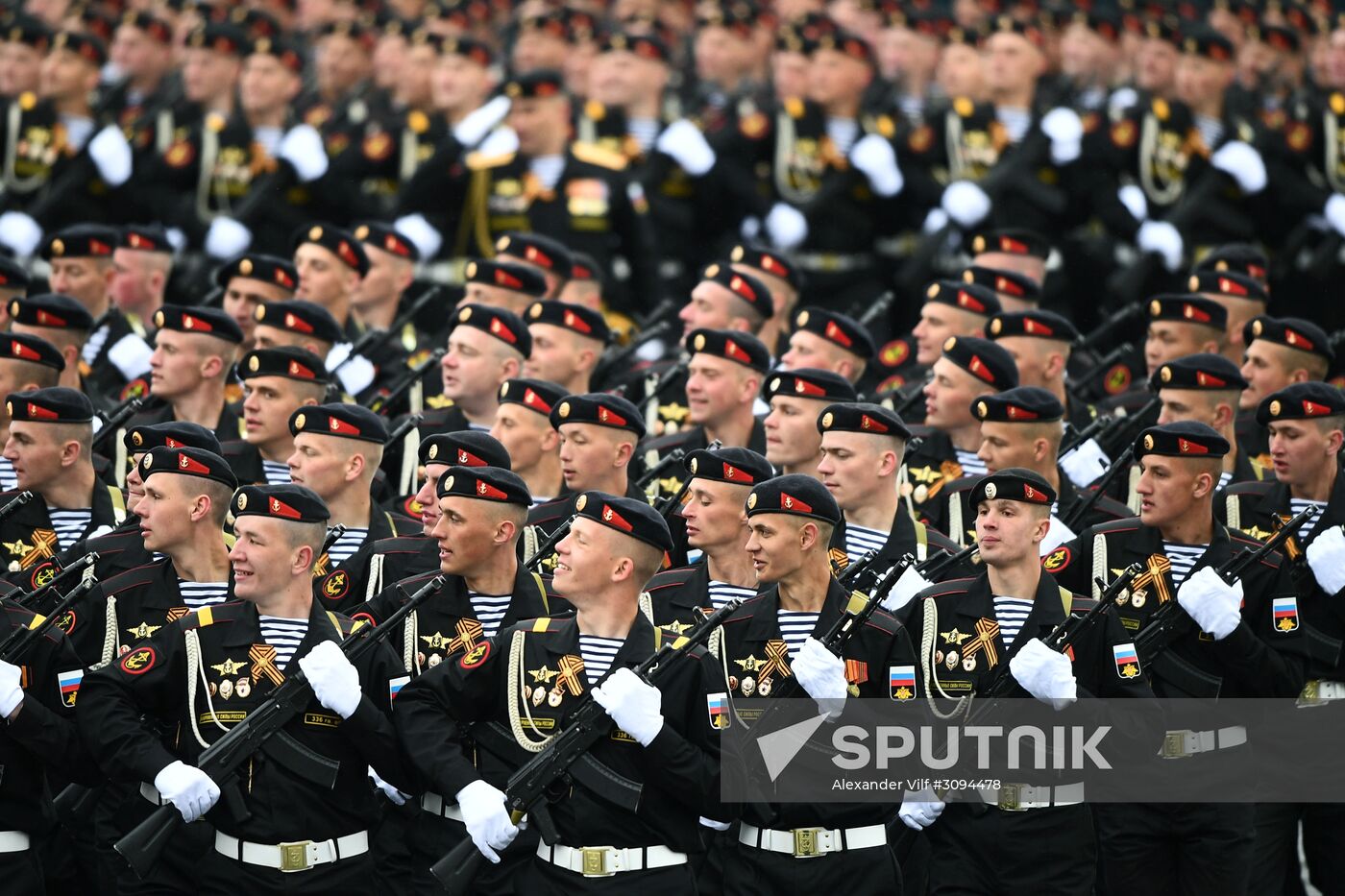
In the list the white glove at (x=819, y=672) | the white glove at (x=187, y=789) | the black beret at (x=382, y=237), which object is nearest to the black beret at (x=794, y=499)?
the white glove at (x=819, y=672)

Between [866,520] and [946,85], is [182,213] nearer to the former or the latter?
[946,85]

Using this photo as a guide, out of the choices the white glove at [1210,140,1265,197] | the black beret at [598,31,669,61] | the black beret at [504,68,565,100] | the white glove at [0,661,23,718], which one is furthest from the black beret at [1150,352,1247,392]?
the black beret at [598,31,669,61]

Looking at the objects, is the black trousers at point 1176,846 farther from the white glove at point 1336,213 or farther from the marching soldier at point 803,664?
the white glove at point 1336,213

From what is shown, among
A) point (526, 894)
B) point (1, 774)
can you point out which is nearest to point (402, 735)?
point (526, 894)

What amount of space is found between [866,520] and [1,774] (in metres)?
4.44

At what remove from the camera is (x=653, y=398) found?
1479cm

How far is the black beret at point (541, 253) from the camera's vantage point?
53.9ft

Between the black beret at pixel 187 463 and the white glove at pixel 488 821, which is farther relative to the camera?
the black beret at pixel 187 463

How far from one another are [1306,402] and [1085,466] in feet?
5.30

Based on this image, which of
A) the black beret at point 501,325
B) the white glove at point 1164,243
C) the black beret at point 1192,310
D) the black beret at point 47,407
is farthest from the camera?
the white glove at point 1164,243

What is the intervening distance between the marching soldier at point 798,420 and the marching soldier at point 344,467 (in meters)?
2.08

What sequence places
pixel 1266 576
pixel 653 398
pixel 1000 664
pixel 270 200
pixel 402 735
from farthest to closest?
1. pixel 270 200
2. pixel 653 398
3. pixel 1266 576
4. pixel 1000 664
5. pixel 402 735

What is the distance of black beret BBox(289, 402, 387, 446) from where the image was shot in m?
11.9

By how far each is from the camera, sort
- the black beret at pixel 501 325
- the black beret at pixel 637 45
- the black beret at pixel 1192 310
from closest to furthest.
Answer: the black beret at pixel 501 325 → the black beret at pixel 1192 310 → the black beret at pixel 637 45
